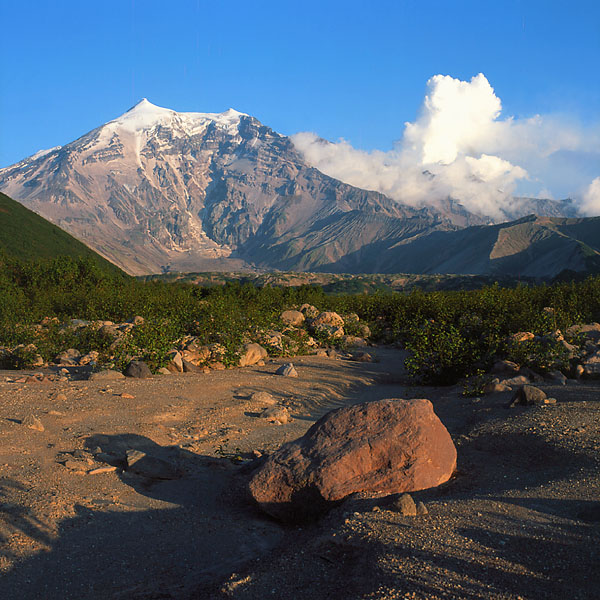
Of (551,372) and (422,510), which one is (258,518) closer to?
(422,510)

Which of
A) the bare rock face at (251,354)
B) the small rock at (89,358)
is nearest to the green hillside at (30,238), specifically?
the bare rock face at (251,354)

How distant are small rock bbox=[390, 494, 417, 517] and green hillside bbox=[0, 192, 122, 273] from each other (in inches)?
1507

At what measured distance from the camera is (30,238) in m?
47.8

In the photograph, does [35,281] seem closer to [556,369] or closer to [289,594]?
[556,369]

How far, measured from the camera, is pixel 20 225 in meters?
50.2

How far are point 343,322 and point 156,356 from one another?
9.85 metres

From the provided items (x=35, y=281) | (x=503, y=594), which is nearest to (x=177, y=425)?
(x=503, y=594)

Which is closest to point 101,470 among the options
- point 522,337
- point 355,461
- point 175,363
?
point 355,461

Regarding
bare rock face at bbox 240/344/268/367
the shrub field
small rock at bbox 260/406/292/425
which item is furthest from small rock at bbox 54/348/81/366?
small rock at bbox 260/406/292/425

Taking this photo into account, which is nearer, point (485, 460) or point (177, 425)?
point (485, 460)

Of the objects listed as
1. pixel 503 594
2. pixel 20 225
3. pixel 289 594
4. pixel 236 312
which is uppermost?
pixel 20 225

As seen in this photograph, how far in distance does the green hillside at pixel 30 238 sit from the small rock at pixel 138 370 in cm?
3094

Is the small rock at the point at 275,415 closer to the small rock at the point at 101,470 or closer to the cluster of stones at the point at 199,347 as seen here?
the small rock at the point at 101,470

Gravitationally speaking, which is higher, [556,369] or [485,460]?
[556,369]
